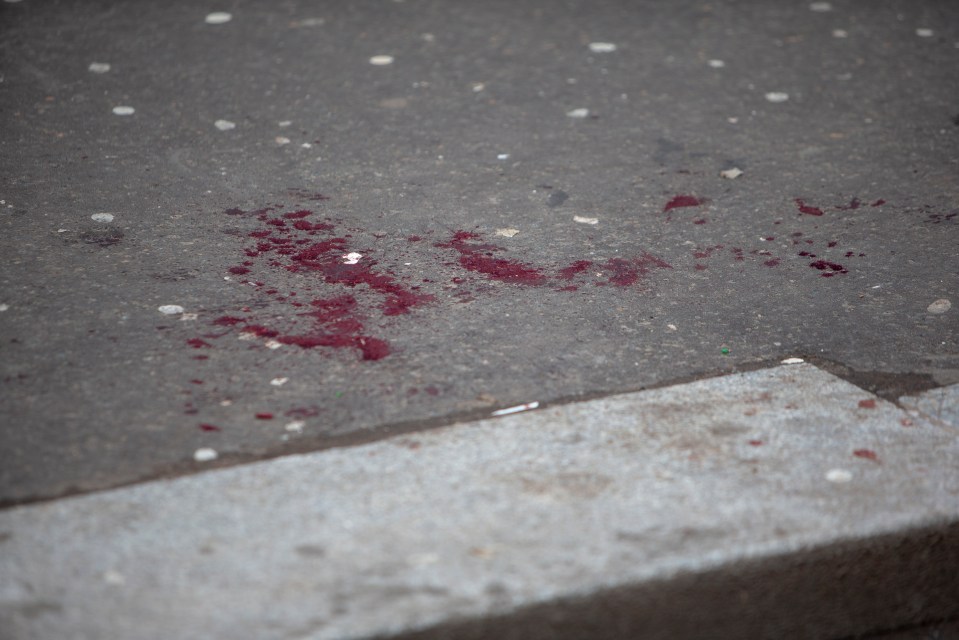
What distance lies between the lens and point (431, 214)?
3.23m

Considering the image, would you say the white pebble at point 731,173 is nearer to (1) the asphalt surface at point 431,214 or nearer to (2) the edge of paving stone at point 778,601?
(1) the asphalt surface at point 431,214

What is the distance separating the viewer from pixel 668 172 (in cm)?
358

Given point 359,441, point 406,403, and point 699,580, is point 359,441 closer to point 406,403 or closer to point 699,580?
point 406,403

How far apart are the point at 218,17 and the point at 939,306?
3807 mm

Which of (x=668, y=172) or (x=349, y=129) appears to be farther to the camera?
(x=349, y=129)

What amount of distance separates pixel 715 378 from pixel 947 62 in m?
3.13

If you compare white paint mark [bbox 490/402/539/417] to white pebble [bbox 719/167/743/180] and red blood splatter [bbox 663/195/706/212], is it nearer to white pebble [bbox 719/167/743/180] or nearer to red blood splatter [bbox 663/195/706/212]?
red blood splatter [bbox 663/195/706/212]

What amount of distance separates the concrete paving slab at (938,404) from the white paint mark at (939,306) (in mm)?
432

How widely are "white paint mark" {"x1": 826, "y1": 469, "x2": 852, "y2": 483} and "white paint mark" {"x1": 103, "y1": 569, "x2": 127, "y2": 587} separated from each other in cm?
135

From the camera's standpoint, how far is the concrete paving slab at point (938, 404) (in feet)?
7.16

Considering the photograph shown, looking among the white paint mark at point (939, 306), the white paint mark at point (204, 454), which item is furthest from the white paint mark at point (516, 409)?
the white paint mark at point (939, 306)

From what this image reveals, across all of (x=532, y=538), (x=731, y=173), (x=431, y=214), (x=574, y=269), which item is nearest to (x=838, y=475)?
(x=532, y=538)

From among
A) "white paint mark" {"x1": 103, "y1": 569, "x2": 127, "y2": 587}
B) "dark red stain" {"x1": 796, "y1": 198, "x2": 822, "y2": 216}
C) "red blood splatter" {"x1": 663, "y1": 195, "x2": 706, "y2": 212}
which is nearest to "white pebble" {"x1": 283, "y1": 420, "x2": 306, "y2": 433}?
"white paint mark" {"x1": 103, "y1": 569, "x2": 127, "y2": 587}

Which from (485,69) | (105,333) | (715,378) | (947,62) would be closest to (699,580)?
(715,378)
